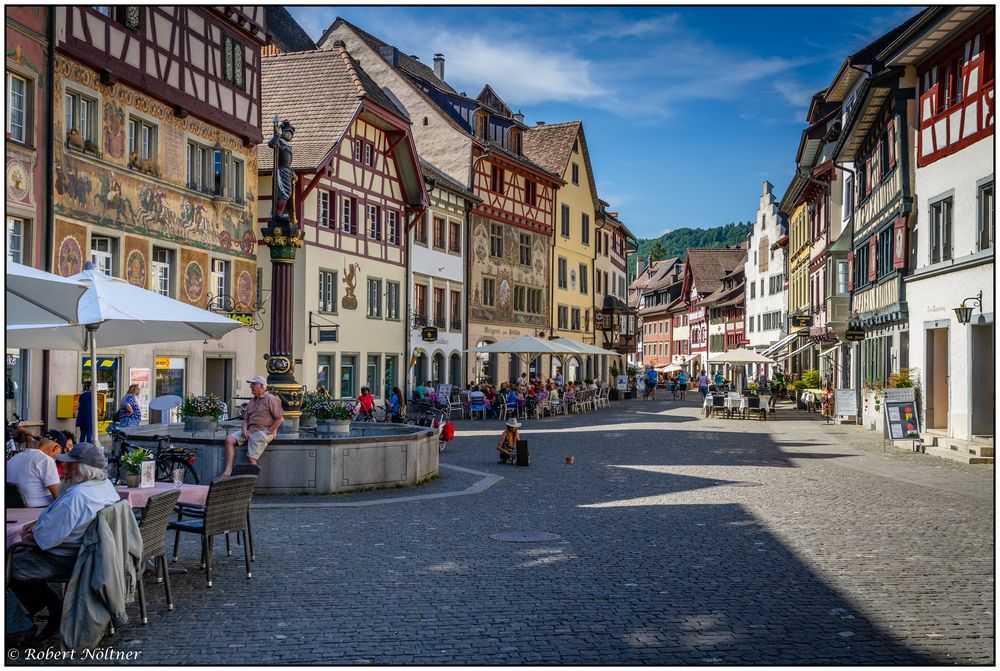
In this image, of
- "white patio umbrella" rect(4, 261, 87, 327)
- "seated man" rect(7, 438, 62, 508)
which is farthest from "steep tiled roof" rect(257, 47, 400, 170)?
"seated man" rect(7, 438, 62, 508)

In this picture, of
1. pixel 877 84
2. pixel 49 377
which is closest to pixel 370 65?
pixel 877 84

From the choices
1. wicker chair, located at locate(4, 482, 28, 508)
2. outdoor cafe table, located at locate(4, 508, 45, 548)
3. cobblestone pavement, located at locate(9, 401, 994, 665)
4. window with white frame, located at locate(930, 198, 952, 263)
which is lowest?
cobblestone pavement, located at locate(9, 401, 994, 665)

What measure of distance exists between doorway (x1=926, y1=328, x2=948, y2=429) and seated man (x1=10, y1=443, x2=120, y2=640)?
65.6 ft

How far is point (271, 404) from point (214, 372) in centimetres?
1268

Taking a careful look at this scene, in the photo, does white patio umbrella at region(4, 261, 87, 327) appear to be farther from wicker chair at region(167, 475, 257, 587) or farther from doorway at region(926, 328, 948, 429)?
doorway at region(926, 328, 948, 429)

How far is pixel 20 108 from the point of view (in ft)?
61.0

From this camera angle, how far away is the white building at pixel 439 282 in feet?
124

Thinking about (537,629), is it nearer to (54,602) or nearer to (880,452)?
(54,602)

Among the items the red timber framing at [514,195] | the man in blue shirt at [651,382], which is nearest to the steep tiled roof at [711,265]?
the man in blue shirt at [651,382]

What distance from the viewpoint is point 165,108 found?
907 inches

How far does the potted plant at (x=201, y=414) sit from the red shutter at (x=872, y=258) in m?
19.9

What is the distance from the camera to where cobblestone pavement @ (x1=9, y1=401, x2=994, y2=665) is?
6855 mm

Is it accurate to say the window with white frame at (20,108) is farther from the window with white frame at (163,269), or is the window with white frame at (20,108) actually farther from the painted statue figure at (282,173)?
the painted statue figure at (282,173)

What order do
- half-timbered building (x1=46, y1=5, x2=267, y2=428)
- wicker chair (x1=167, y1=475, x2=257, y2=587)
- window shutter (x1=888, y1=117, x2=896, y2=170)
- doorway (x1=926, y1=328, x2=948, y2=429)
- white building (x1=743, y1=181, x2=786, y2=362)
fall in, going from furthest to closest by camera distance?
white building (x1=743, y1=181, x2=786, y2=362)
window shutter (x1=888, y1=117, x2=896, y2=170)
doorway (x1=926, y1=328, x2=948, y2=429)
half-timbered building (x1=46, y1=5, x2=267, y2=428)
wicker chair (x1=167, y1=475, x2=257, y2=587)
